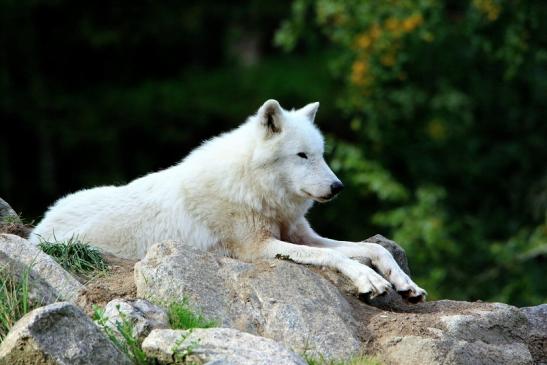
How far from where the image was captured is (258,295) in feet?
23.2

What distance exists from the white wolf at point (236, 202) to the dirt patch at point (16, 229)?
131 millimetres

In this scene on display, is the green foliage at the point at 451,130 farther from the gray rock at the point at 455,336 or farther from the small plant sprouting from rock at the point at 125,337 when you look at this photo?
the small plant sprouting from rock at the point at 125,337

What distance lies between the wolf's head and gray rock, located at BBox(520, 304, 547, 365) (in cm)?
169

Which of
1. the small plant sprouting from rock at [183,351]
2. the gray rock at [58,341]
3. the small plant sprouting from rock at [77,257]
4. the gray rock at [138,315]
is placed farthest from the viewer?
the small plant sprouting from rock at [77,257]

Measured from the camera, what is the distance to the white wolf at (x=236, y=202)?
830 cm

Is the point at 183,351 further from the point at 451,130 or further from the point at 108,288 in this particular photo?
the point at 451,130

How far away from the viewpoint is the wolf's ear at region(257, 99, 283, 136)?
8352mm

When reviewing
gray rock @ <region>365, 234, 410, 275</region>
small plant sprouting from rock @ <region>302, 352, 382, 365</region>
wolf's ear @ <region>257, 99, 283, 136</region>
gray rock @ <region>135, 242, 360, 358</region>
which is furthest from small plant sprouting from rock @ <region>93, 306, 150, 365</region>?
gray rock @ <region>365, 234, 410, 275</region>

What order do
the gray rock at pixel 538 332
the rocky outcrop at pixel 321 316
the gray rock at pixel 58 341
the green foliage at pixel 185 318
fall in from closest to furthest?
1. the gray rock at pixel 58 341
2. the green foliage at pixel 185 318
3. the rocky outcrop at pixel 321 316
4. the gray rock at pixel 538 332

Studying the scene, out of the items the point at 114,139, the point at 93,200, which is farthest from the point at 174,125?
the point at 93,200

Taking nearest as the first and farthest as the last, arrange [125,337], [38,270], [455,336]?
1. [125,337]
2. [455,336]
3. [38,270]

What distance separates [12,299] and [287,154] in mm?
2528

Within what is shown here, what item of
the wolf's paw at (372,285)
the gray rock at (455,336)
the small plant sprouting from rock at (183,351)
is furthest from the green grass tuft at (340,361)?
the wolf's paw at (372,285)

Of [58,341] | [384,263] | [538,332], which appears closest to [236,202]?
[384,263]
